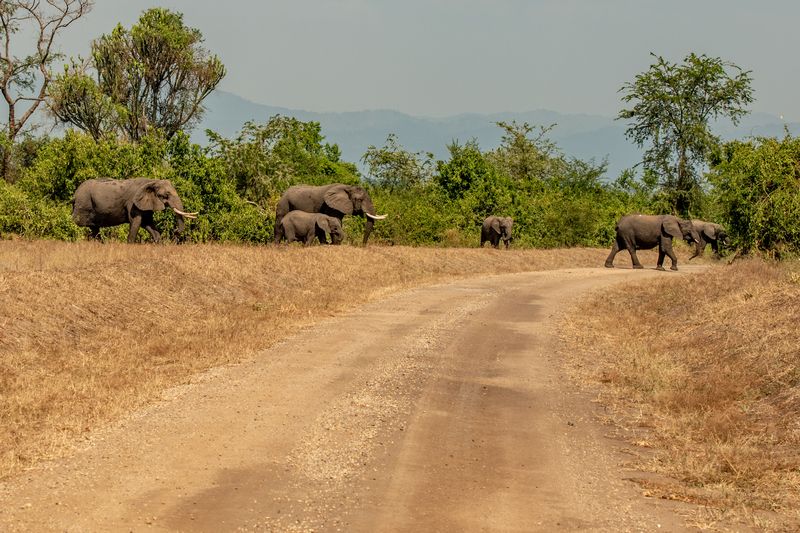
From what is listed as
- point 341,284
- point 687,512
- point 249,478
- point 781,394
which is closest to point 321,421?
point 249,478

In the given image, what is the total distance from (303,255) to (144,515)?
20.8 m

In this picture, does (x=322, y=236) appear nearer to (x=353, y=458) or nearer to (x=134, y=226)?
(x=134, y=226)

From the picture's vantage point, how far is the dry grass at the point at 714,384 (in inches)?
346

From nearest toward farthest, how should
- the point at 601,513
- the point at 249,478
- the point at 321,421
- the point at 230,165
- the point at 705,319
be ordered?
the point at 601,513
the point at 249,478
the point at 321,421
the point at 705,319
the point at 230,165

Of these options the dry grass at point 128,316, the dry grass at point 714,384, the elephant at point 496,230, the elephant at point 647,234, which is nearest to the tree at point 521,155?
the elephant at point 496,230

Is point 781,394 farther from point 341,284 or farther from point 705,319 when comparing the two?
point 341,284

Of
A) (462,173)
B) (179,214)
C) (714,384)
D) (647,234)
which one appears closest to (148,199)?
(179,214)

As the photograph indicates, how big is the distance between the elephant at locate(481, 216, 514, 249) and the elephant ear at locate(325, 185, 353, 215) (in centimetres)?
1141

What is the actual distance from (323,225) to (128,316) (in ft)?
57.0

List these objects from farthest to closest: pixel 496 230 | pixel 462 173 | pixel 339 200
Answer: pixel 462 173 → pixel 496 230 → pixel 339 200

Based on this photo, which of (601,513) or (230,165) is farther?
(230,165)

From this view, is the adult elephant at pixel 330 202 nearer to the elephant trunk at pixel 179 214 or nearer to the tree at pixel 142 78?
the elephant trunk at pixel 179 214

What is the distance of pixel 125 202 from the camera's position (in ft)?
96.8

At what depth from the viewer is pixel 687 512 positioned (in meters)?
7.90
